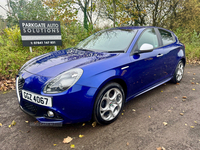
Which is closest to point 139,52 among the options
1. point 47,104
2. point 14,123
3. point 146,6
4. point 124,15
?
point 47,104

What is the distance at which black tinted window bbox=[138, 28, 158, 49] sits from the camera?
2.83 meters

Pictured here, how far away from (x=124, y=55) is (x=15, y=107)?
2415 mm

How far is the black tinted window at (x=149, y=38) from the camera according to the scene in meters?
2.83

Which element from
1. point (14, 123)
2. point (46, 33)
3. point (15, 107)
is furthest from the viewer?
point (46, 33)

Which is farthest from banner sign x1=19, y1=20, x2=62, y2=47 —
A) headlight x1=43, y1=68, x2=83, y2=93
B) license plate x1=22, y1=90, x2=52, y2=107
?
headlight x1=43, y1=68, x2=83, y2=93

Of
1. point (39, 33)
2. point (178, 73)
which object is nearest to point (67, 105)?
point (178, 73)

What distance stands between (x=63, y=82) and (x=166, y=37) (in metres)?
3.06

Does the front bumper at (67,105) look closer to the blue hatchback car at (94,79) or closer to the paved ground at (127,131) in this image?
the blue hatchback car at (94,79)

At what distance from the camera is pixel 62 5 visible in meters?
11.9

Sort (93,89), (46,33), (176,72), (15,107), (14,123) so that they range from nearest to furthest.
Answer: (93,89) < (14,123) < (15,107) < (176,72) < (46,33)

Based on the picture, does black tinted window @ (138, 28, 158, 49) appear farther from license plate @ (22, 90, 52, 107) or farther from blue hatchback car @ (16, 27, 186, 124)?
license plate @ (22, 90, 52, 107)

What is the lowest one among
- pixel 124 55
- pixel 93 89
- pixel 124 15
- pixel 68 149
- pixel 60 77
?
pixel 68 149

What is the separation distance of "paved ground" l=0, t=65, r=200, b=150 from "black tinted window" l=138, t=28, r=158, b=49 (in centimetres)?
130

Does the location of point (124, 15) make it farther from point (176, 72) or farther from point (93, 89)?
point (93, 89)
